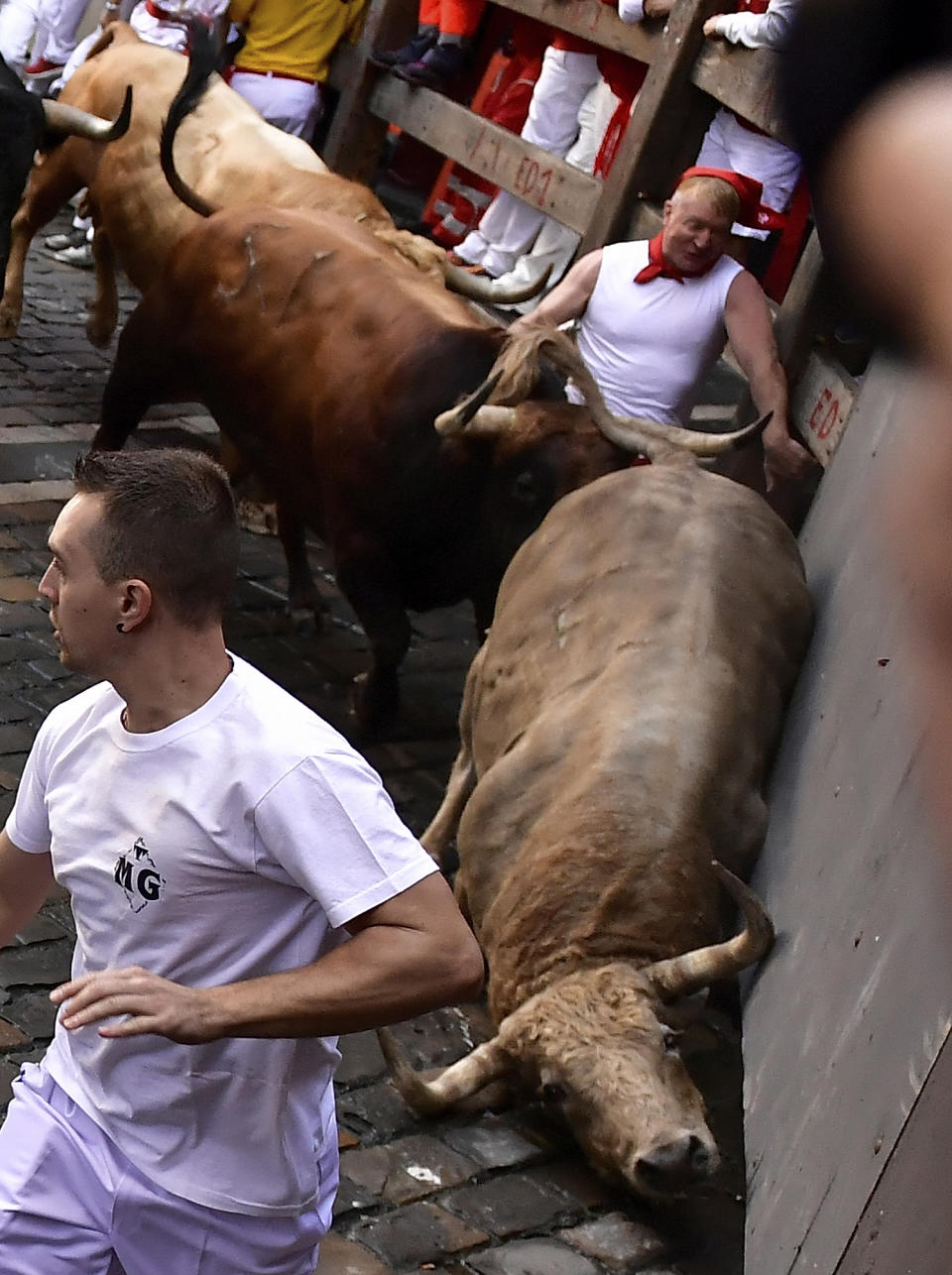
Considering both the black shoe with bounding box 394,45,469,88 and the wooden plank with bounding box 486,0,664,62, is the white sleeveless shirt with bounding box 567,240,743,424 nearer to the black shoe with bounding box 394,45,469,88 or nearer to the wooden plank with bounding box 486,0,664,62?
the wooden plank with bounding box 486,0,664,62

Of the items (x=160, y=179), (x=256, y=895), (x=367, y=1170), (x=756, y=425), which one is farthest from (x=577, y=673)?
(x=160, y=179)

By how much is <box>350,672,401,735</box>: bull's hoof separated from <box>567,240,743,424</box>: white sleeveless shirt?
130 centimetres

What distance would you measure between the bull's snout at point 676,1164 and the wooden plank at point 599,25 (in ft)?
18.8

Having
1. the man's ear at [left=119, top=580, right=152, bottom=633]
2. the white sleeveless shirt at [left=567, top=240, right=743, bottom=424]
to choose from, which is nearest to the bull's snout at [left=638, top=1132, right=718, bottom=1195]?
the man's ear at [left=119, top=580, right=152, bottom=633]

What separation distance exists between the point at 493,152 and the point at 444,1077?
6547 millimetres

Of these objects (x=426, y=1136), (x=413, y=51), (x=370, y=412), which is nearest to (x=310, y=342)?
(x=370, y=412)

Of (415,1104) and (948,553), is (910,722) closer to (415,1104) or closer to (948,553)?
(415,1104)

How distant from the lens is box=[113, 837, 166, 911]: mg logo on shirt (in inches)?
106

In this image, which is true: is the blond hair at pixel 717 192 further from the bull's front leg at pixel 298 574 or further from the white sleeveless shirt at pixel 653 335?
the bull's front leg at pixel 298 574

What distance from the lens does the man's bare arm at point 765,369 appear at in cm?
655

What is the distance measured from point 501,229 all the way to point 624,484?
470cm

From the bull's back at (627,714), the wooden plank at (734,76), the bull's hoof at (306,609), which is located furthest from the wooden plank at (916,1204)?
the wooden plank at (734,76)

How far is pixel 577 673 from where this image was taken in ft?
17.8

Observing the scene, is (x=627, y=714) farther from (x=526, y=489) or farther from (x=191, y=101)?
(x=191, y=101)
